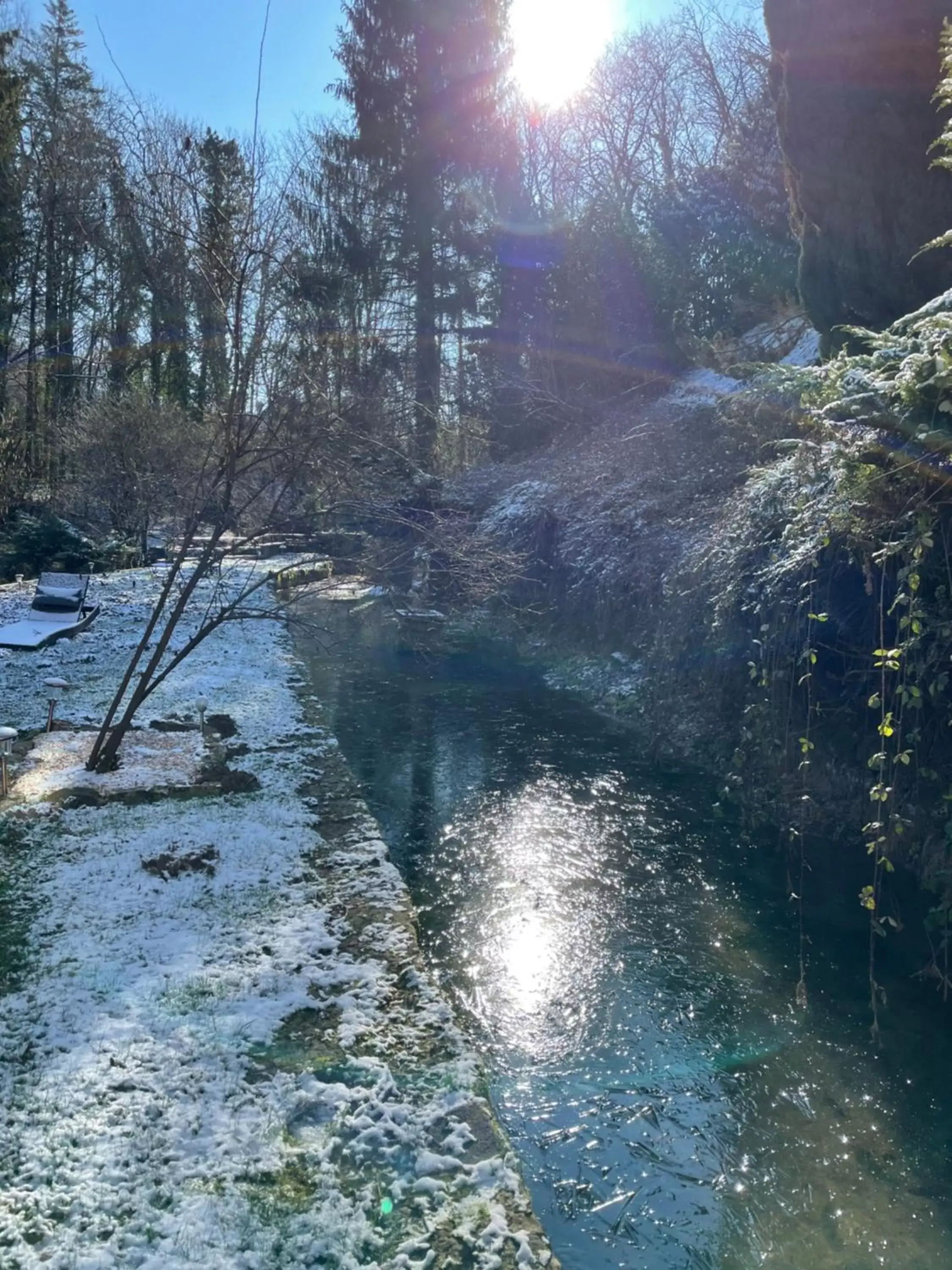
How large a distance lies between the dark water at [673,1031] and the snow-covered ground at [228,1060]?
0.54m

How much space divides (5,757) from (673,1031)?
4692 mm

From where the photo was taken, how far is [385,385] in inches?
659

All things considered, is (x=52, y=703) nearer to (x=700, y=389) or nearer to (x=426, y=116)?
(x=700, y=389)

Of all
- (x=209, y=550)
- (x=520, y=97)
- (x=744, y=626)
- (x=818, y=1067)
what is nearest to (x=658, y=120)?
(x=520, y=97)

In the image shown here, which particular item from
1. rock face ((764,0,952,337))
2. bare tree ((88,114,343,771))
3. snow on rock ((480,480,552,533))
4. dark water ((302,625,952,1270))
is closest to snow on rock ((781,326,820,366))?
snow on rock ((480,480,552,533))

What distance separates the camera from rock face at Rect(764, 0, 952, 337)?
730 cm

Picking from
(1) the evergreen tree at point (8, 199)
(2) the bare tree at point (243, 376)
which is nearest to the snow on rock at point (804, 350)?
(2) the bare tree at point (243, 376)

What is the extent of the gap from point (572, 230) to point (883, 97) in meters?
12.4

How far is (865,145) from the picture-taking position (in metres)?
7.71

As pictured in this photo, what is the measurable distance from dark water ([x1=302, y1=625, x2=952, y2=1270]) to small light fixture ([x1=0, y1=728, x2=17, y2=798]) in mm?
2735

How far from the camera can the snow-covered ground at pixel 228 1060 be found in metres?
2.66

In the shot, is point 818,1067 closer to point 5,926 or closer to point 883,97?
point 5,926

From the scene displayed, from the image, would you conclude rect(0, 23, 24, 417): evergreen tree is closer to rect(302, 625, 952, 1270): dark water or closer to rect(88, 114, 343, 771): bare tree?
rect(88, 114, 343, 771): bare tree

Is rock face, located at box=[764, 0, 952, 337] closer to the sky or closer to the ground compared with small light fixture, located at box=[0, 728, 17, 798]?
closer to the sky
